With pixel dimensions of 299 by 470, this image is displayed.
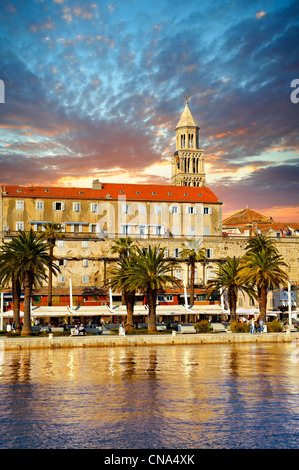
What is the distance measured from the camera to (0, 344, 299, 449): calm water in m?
17.1

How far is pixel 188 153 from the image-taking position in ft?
532

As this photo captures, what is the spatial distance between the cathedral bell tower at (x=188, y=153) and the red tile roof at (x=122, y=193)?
6198cm

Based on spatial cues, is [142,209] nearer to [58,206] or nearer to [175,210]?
[175,210]

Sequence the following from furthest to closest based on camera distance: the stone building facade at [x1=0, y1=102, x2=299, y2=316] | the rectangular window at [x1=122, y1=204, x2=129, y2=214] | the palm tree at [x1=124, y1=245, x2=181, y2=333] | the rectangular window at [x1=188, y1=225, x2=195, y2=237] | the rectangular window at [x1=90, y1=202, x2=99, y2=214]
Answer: the rectangular window at [x1=188, y1=225, x2=195, y2=237]
the rectangular window at [x1=122, y1=204, x2=129, y2=214]
the rectangular window at [x1=90, y1=202, x2=99, y2=214]
the stone building facade at [x1=0, y1=102, x2=299, y2=316]
the palm tree at [x1=124, y1=245, x2=181, y2=333]

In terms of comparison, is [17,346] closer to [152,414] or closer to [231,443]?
[152,414]

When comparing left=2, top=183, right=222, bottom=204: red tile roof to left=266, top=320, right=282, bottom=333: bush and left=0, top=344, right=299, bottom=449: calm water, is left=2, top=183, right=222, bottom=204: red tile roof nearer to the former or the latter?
left=266, top=320, right=282, bottom=333: bush

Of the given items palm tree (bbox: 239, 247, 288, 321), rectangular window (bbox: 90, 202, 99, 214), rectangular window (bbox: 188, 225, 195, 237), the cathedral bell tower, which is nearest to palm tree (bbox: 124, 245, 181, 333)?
palm tree (bbox: 239, 247, 288, 321)

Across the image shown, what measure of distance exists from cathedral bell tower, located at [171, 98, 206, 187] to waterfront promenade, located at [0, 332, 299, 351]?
11214 centimetres

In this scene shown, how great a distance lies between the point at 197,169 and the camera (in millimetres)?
164375

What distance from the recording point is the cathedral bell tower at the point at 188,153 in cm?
16088

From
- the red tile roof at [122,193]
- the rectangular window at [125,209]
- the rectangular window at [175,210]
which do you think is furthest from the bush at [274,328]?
the rectangular window at [125,209]

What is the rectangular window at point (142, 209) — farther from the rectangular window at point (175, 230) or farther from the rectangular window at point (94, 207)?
the rectangular window at point (94, 207)

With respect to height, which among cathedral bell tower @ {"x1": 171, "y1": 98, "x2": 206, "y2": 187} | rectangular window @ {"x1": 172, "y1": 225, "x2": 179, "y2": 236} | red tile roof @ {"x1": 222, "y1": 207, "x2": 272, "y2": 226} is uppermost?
cathedral bell tower @ {"x1": 171, "y1": 98, "x2": 206, "y2": 187}
